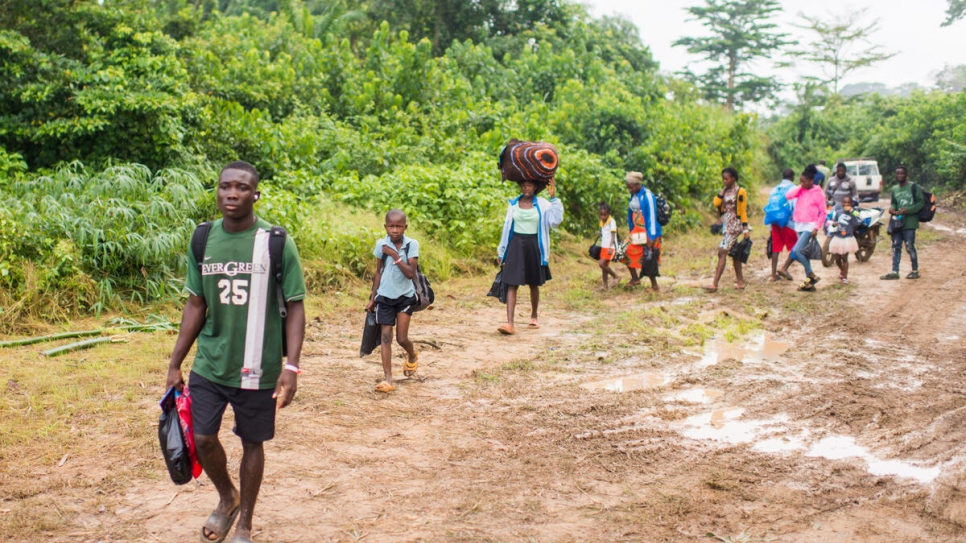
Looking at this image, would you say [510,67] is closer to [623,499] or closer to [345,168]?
[345,168]

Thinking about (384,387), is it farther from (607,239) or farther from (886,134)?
(886,134)

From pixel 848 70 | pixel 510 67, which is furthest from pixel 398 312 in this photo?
pixel 848 70

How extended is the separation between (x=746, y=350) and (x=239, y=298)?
5.92m

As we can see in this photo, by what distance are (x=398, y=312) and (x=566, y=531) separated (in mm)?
2922

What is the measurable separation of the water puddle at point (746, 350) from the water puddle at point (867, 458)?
2.23m

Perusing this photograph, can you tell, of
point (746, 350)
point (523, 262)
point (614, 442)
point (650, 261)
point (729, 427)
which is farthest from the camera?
point (650, 261)

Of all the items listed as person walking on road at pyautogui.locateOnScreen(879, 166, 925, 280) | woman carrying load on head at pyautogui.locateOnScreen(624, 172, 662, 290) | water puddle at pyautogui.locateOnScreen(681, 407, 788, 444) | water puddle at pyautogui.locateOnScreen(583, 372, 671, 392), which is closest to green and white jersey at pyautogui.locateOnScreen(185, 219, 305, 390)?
water puddle at pyautogui.locateOnScreen(681, 407, 788, 444)

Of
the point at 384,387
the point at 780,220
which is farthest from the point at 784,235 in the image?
the point at 384,387

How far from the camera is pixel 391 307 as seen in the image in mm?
6641

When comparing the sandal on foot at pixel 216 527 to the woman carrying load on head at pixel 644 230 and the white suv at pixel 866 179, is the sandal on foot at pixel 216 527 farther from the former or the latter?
the white suv at pixel 866 179

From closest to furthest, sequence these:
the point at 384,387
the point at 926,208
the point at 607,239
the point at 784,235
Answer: the point at 384,387 → the point at 607,239 → the point at 926,208 → the point at 784,235

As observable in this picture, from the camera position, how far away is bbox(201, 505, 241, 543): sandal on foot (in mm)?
3934

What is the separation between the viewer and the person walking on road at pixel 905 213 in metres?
12.3

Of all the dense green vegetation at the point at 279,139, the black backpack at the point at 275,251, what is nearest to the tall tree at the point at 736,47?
the dense green vegetation at the point at 279,139
